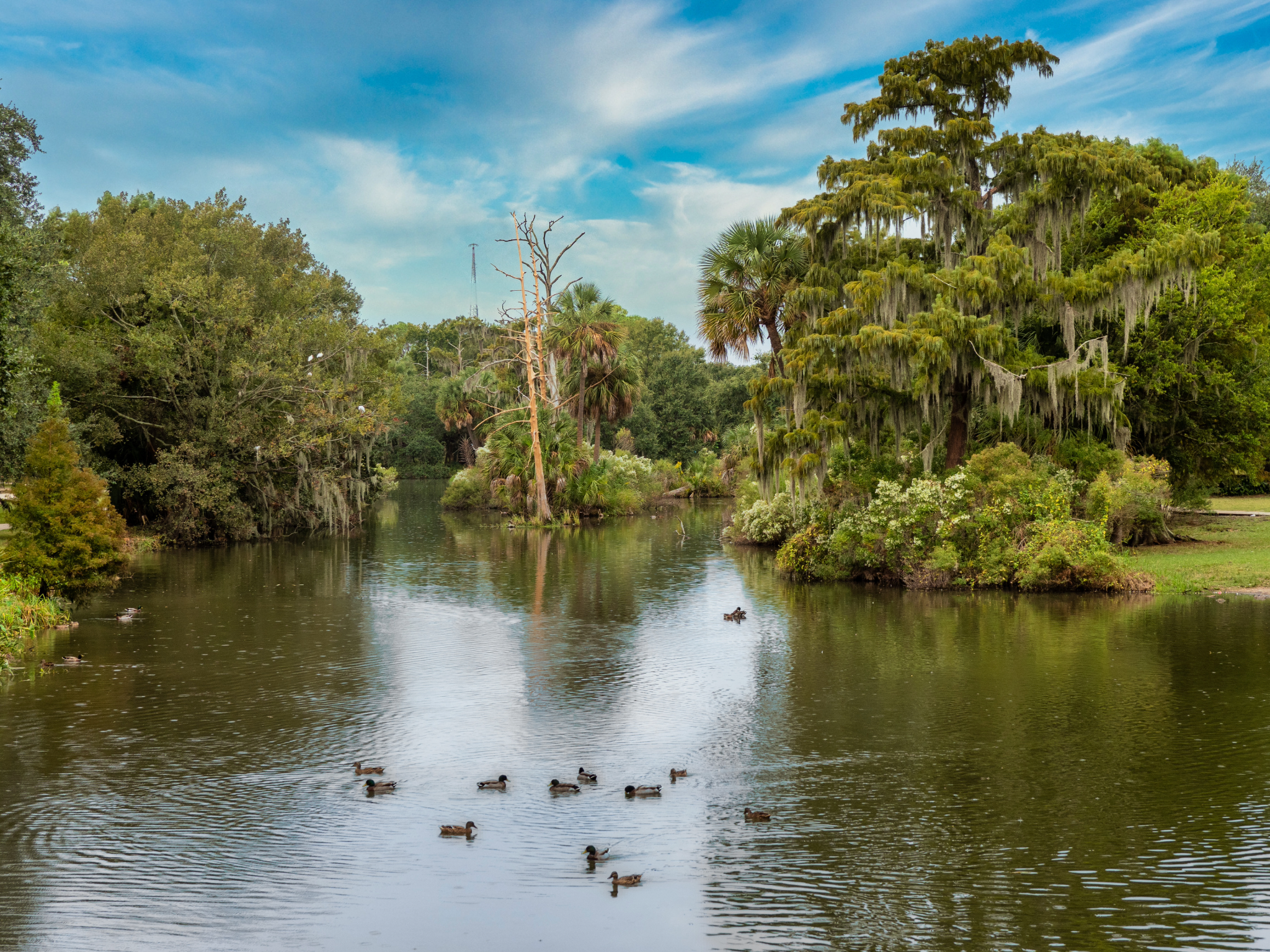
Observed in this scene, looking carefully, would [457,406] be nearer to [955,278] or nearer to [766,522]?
[766,522]

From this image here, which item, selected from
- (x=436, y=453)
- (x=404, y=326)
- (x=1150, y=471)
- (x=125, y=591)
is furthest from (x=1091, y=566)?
(x=404, y=326)

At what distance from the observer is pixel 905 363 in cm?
2441

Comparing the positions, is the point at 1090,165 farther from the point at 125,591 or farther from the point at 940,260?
the point at 125,591

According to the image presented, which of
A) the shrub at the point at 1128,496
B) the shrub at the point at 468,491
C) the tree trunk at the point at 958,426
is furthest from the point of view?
the shrub at the point at 468,491

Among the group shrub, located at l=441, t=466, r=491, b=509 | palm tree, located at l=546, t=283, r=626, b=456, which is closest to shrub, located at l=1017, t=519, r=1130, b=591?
palm tree, located at l=546, t=283, r=626, b=456

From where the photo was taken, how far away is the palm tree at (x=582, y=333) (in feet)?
166

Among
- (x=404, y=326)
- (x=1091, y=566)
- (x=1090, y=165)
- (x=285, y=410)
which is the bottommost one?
(x=1091, y=566)

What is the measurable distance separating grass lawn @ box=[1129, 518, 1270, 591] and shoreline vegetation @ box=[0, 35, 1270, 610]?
114 millimetres

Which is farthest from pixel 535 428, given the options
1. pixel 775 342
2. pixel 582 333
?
pixel 775 342

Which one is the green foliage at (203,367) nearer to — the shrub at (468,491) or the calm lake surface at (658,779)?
the shrub at (468,491)

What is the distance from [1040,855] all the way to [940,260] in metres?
21.5

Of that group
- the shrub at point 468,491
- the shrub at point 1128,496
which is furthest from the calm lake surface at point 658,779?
the shrub at point 468,491

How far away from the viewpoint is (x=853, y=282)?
2517 cm

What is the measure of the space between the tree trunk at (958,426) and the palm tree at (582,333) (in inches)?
1009
